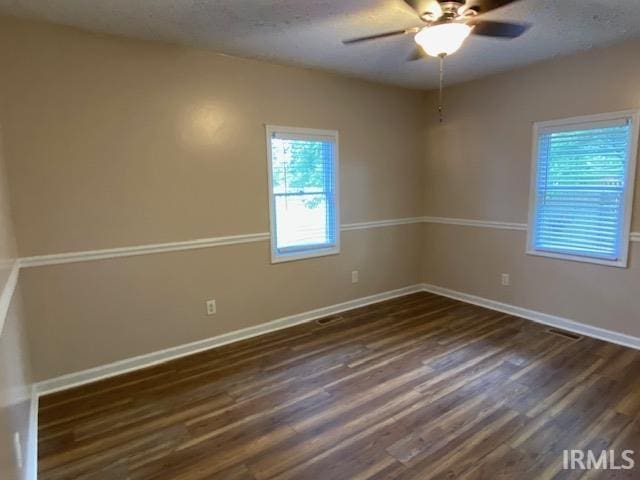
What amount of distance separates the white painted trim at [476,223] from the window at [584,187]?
15 centimetres

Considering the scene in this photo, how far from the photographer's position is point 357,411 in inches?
94.1

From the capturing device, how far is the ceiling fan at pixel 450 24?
2082 mm

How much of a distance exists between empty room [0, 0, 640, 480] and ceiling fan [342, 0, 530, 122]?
0.02 m

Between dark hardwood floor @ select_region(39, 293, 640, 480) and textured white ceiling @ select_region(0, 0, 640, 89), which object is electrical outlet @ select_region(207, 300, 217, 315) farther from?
textured white ceiling @ select_region(0, 0, 640, 89)

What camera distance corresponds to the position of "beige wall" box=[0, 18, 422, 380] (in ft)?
8.23

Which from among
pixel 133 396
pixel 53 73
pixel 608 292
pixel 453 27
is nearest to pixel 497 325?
pixel 608 292

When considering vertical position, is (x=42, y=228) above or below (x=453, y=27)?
below

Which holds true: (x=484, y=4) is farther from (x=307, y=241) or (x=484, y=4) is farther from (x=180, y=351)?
(x=180, y=351)

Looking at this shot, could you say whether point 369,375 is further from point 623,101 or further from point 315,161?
point 623,101

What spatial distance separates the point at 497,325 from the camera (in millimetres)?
3740

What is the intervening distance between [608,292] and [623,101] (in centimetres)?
161

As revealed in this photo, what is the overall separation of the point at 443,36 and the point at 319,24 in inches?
35.8

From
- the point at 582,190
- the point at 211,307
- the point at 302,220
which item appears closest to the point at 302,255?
the point at 302,220

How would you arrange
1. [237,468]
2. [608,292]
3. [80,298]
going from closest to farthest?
[237,468]
[80,298]
[608,292]
